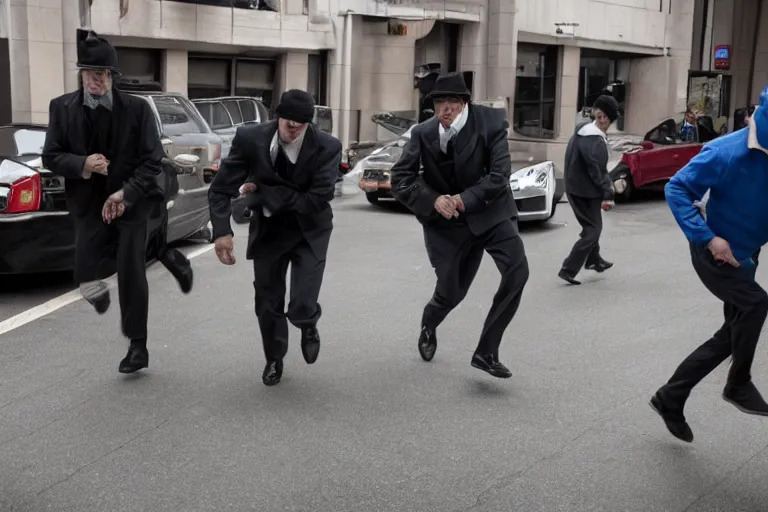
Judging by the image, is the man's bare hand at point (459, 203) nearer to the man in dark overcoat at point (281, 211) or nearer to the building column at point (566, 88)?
the man in dark overcoat at point (281, 211)

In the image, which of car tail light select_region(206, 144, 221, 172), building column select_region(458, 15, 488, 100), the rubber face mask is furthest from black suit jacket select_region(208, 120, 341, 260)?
building column select_region(458, 15, 488, 100)

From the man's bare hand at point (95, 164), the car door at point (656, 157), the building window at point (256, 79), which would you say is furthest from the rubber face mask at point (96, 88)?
the building window at point (256, 79)

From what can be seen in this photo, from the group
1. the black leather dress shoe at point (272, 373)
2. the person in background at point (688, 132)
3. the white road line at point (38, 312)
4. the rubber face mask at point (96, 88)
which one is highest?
the rubber face mask at point (96, 88)

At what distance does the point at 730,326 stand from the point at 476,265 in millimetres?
1989

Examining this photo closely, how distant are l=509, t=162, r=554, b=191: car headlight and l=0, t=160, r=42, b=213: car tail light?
6993mm

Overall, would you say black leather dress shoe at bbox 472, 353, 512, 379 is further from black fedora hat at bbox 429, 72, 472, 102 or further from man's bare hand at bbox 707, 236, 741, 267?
man's bare hand at bbox 707, 236, 741, 267

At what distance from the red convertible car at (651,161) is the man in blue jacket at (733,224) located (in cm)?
1309

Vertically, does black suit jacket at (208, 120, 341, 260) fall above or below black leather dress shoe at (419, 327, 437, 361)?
above

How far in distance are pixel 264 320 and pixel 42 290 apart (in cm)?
365

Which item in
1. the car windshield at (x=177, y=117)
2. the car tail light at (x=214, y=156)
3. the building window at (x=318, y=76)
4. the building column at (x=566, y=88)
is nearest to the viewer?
the car tail light at (x=214, y=156)

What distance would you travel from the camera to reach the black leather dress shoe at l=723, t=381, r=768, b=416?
518cm

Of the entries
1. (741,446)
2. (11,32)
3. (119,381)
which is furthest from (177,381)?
(11,32)

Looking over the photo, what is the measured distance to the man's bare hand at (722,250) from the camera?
16.2 feet

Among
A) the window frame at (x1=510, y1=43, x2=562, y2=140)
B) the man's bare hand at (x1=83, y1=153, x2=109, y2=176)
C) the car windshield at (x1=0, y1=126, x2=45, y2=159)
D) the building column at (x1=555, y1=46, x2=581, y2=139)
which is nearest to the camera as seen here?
the man's bare hand at (x1=83, y1=153, x2=109, y2=176)
